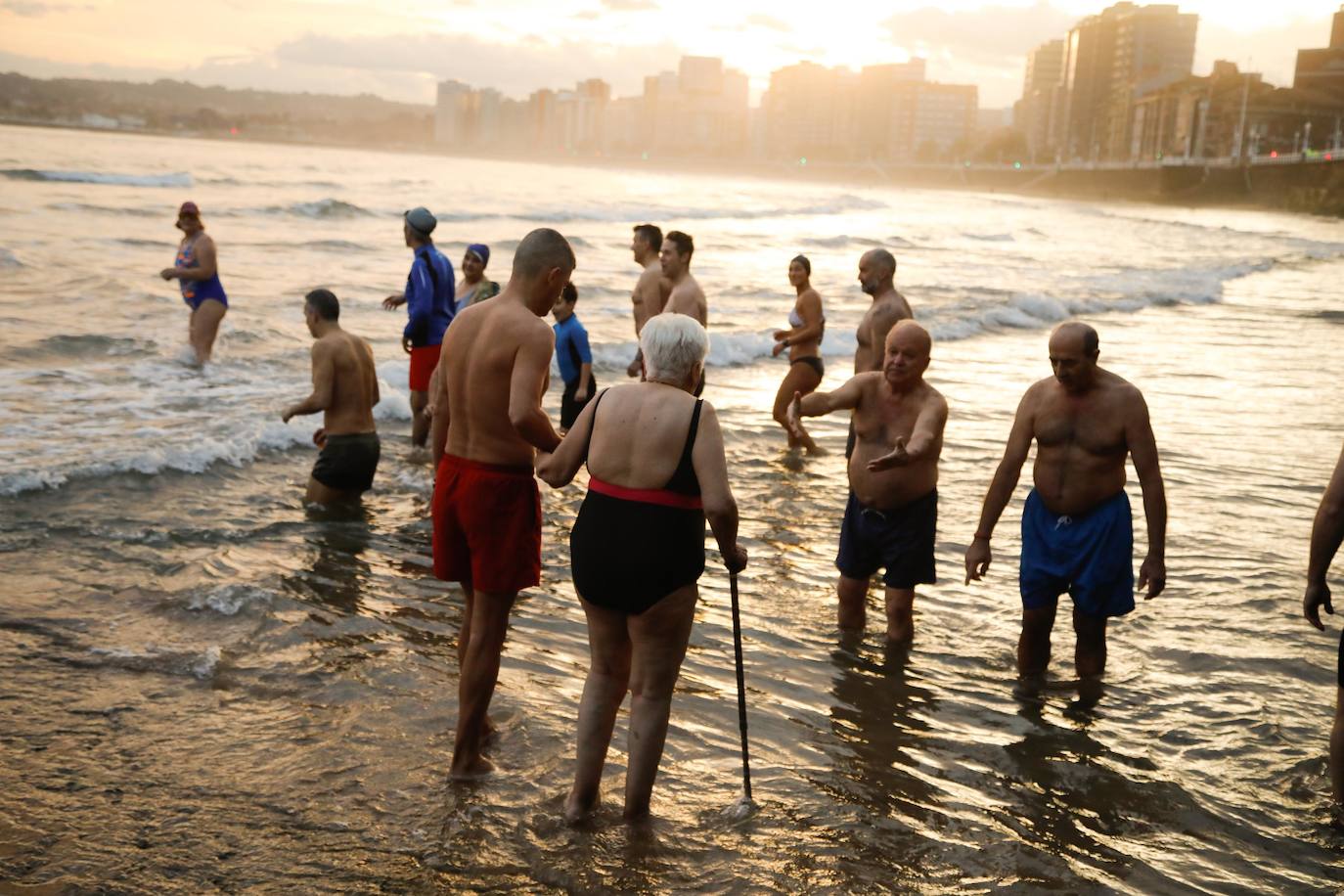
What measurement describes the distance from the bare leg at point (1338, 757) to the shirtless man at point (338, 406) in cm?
553

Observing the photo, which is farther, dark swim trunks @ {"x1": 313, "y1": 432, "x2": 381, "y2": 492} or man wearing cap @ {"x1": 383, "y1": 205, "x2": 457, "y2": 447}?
man wearing cap @ {"x1": 383, "y1": 205, "x2": 457, "y2": 447}

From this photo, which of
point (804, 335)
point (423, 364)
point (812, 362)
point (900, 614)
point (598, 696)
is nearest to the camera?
point (598, 696)

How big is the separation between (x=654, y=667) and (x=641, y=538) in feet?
1.51

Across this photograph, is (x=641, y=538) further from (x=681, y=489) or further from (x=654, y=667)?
(x=654, y=667)

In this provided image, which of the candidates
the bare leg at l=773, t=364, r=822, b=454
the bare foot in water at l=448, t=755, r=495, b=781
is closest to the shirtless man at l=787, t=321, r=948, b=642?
the bare foot in water at l=448, t=755, r=495, b=781

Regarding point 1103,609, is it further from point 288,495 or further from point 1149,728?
point 288,495

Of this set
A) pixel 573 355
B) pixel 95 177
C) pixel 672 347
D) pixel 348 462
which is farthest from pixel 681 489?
pixel 95 177

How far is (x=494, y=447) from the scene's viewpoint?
4.28 meters

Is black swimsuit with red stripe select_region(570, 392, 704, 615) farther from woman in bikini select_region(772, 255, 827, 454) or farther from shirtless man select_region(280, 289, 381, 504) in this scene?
woman in bikini select_region(772, 255, 827, 454)

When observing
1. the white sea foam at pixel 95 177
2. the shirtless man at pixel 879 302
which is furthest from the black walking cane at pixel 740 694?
the white sea foam at pixel 95 177

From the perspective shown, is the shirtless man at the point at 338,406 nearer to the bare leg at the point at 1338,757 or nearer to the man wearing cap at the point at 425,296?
the man wearing cap at the point at 425,296

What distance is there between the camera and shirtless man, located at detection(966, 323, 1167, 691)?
5098 millimetres

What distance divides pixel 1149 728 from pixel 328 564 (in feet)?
14.8

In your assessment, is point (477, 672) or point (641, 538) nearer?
point (641, 538)
